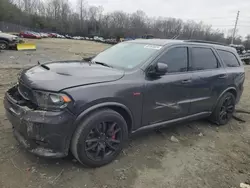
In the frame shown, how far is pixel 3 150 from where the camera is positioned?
3.39m

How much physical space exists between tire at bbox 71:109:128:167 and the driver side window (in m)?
1.23

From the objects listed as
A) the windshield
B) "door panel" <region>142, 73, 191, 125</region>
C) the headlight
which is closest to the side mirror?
"door panel" <region>142, 73, 191, 125</region>

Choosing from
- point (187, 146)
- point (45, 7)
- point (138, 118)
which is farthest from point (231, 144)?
point (45, 7)

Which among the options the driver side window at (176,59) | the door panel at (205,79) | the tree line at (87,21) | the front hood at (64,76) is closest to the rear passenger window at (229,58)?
the door panel at (205,79)

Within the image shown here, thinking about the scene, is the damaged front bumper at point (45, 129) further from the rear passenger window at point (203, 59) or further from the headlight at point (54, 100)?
the rear passenger window at point (203, 59)

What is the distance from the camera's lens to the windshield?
3.68 metres

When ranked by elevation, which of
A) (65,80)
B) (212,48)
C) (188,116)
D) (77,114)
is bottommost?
(188,116)

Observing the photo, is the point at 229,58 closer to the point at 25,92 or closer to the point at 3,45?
the point at 25,92

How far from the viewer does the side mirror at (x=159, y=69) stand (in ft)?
11.1

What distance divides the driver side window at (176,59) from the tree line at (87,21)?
223 ft

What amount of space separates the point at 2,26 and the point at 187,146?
216 ft

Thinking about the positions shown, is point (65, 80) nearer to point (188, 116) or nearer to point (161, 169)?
point (161, 169)

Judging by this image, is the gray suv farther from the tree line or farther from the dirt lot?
the tree line

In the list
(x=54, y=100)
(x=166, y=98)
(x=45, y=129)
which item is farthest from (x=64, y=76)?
(x=166, y=98)
